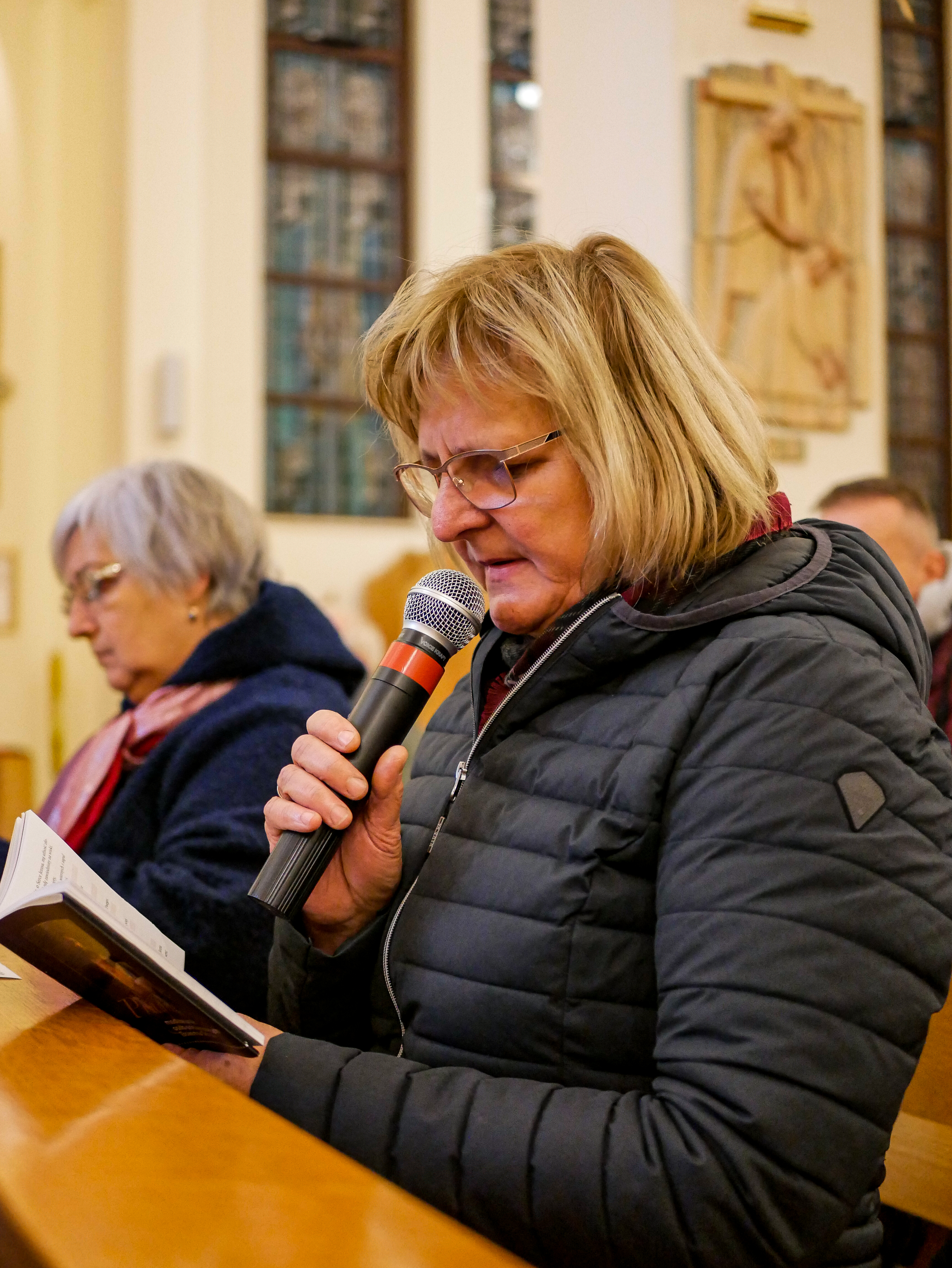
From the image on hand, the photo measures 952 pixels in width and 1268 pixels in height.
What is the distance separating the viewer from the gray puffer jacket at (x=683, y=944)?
103 centimetres

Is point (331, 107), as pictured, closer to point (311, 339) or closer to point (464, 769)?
point (311, 339)

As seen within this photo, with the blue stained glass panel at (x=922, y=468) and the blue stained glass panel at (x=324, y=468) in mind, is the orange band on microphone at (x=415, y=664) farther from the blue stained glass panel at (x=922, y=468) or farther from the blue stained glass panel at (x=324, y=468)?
the blue stained glass panel at (x=922, y=468)

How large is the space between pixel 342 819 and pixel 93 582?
1.44 m

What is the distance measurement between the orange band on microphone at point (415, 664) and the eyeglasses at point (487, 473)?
171 mm

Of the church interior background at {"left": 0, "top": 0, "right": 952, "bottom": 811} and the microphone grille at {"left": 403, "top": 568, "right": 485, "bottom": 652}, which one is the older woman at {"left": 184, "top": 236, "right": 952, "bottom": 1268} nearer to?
the microphone grille at {"left": 403, "top": 568, "right": 485, "bottom": 652}

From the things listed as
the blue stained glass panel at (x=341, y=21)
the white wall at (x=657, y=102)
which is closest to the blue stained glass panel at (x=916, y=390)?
the blue stained glass panel at (x=341, y=21)

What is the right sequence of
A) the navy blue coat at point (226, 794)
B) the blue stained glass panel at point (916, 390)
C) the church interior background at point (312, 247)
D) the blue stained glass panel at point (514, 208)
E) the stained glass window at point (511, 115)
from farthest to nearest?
1. the stained glass window at point (511, 115)
2. the blue stained glass panel at point (514, 208)
3. the blue stained glass panel at point (916, 390)
4. the church interior background at point (312, 247)
5. the navy blue coat at point (226, 794)

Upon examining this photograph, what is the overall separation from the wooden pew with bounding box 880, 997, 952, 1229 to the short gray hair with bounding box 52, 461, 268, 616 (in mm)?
1572

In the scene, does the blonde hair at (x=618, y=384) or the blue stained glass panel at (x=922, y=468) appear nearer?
the blonde hair at (x=618, y=384)

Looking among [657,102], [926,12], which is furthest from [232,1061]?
[926,12]

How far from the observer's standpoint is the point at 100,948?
110cm

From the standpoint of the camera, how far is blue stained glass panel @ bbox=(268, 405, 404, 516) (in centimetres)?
810

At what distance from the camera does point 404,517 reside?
325 inches

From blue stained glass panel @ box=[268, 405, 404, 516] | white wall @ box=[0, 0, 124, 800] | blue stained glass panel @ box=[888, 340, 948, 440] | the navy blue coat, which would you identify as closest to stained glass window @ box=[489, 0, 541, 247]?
blue stained glass panel @ box=[268, 405, 404, 516]
